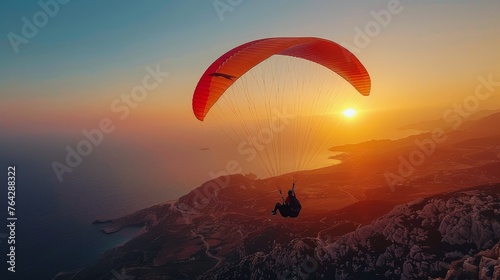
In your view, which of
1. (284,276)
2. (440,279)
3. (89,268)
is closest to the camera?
(440,279)

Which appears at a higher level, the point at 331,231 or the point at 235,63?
the point at 235,63

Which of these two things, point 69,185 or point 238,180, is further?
point 69,185

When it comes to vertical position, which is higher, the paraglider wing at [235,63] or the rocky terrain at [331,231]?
the paraglider wing at [235,63]

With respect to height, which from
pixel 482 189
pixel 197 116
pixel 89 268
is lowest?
pixel 89 268

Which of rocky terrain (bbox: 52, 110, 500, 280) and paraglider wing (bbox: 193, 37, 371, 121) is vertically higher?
paraglider wing (bbox: 193, 37, 371, 121)

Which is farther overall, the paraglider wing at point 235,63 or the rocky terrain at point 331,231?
the rocky terrain at point 331,231

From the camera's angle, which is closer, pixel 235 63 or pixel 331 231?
pixel 235 63

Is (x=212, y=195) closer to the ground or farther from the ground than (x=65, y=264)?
farther from the ground

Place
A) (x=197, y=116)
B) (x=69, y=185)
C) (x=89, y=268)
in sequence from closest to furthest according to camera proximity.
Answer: (x=197, y=116), (x=89, y=268), (x=69, y=185)

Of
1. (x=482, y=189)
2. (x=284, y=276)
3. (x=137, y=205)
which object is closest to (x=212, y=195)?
(x=137, y=205)

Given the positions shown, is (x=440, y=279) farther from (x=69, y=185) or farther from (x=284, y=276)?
(x=69, y=185)

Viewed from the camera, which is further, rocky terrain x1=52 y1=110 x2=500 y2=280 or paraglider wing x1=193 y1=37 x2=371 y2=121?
rocky terrain x1=52 y1=110 x2=500 y2=280
